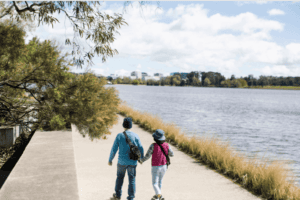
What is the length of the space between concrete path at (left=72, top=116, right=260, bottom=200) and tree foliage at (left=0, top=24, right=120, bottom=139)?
5.03 ft

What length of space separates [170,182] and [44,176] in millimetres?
2763

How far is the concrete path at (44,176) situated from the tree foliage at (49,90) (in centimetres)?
269

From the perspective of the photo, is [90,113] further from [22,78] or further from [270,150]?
[270,150]

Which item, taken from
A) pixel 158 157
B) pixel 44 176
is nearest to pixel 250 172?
pixel 158 157

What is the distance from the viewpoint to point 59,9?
838cm

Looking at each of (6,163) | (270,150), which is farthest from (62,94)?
(270,150)

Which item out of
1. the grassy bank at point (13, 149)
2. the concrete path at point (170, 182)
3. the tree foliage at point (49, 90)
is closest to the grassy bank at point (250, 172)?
the concrete path at point (170, 182)

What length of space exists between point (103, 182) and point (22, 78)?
529cm

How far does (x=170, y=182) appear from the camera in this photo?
235 inches

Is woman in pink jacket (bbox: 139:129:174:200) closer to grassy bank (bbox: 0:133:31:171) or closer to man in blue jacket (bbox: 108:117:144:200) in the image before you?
man in blue jacket (bbox: 108:117:144:200)

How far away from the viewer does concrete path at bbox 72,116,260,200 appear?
518 cm

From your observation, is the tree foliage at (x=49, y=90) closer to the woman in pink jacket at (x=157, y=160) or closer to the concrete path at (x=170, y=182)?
the concrete path at (x=170, y=182)

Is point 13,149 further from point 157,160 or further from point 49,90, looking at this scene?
point 157,160

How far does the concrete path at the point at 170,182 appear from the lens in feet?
17.0
